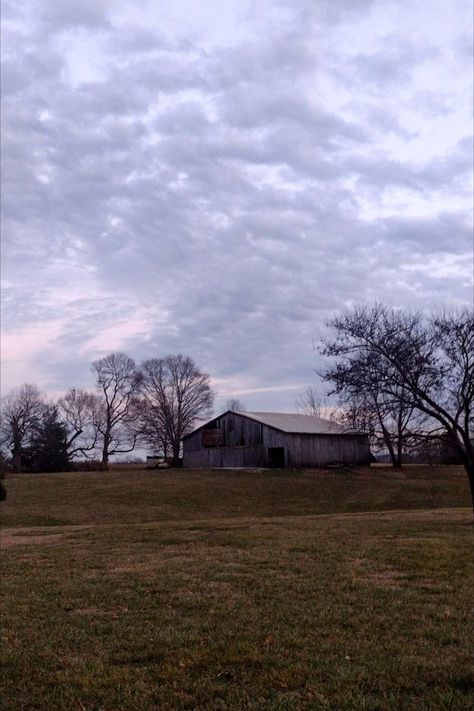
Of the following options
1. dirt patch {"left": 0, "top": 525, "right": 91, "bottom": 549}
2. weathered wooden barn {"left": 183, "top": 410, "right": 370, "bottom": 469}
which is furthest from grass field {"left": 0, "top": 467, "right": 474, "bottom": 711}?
weathered wooden barn {"left": 183, "top": 410, "right": 370, "bottom": 469}

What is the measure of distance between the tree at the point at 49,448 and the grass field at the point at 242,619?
4784cm

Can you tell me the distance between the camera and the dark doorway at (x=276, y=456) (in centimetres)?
5206

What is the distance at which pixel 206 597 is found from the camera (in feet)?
26.0

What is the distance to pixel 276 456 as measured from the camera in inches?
2067

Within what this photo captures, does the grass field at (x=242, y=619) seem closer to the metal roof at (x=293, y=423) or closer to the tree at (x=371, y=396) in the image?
the tree at (x=371, y=396)

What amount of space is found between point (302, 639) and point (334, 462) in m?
48.3

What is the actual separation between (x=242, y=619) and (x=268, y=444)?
151 ft

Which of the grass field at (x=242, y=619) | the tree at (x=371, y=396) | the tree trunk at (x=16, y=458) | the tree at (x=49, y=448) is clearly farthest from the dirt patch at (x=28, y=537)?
the tree trunk at (x=16, y=458)

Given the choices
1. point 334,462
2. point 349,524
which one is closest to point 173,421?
point 334,462

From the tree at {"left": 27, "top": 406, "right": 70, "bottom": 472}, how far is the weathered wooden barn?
1318 centimetres

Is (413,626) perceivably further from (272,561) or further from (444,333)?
(444,333)

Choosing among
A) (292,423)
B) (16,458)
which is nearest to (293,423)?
(292,423)

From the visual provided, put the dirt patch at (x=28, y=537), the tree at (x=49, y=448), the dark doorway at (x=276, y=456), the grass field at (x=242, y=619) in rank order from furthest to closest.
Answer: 1. the tree at (x=49, y=448)
2. the dark doorway at (x=276, y=456)
3. the dirt patch at (x=28, y=537)
4. the grass field at (x=242, y=619)

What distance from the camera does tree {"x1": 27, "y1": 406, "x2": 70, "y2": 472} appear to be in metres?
62.4
